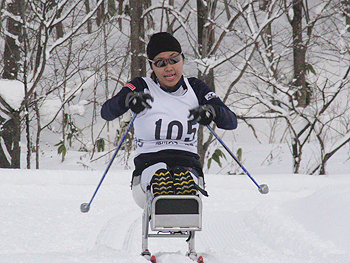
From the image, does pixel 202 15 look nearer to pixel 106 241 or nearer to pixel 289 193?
pixel 289 193

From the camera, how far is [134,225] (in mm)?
4008

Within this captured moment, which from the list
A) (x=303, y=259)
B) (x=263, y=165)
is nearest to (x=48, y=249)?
(x=303, y=259)

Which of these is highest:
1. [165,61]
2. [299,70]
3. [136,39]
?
[136,39]

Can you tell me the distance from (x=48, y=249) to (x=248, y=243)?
1.62m

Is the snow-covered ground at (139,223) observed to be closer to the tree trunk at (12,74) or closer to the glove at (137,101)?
the glove at (137,101)

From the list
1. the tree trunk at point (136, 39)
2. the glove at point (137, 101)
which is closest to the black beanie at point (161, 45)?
the glove at point (137, 101)

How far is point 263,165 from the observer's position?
31.2 feet

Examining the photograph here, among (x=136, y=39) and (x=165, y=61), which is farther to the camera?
(x=136, y=39)

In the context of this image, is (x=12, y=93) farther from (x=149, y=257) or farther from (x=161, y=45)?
(x=149, y=257)

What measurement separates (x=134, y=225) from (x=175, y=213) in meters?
1.90

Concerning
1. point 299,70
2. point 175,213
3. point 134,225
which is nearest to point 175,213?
point 175,213

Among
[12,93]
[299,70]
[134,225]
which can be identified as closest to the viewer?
[134,225]

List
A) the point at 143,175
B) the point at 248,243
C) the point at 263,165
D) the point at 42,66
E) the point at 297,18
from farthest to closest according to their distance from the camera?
the point at 263,165
the point at 297,18
the point at 42,66
the point at 248,243
the point at 143,175

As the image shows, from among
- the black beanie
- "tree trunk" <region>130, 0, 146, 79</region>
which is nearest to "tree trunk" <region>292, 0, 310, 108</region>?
"tree trunk" <region>130, 0, 146, 79</region>
